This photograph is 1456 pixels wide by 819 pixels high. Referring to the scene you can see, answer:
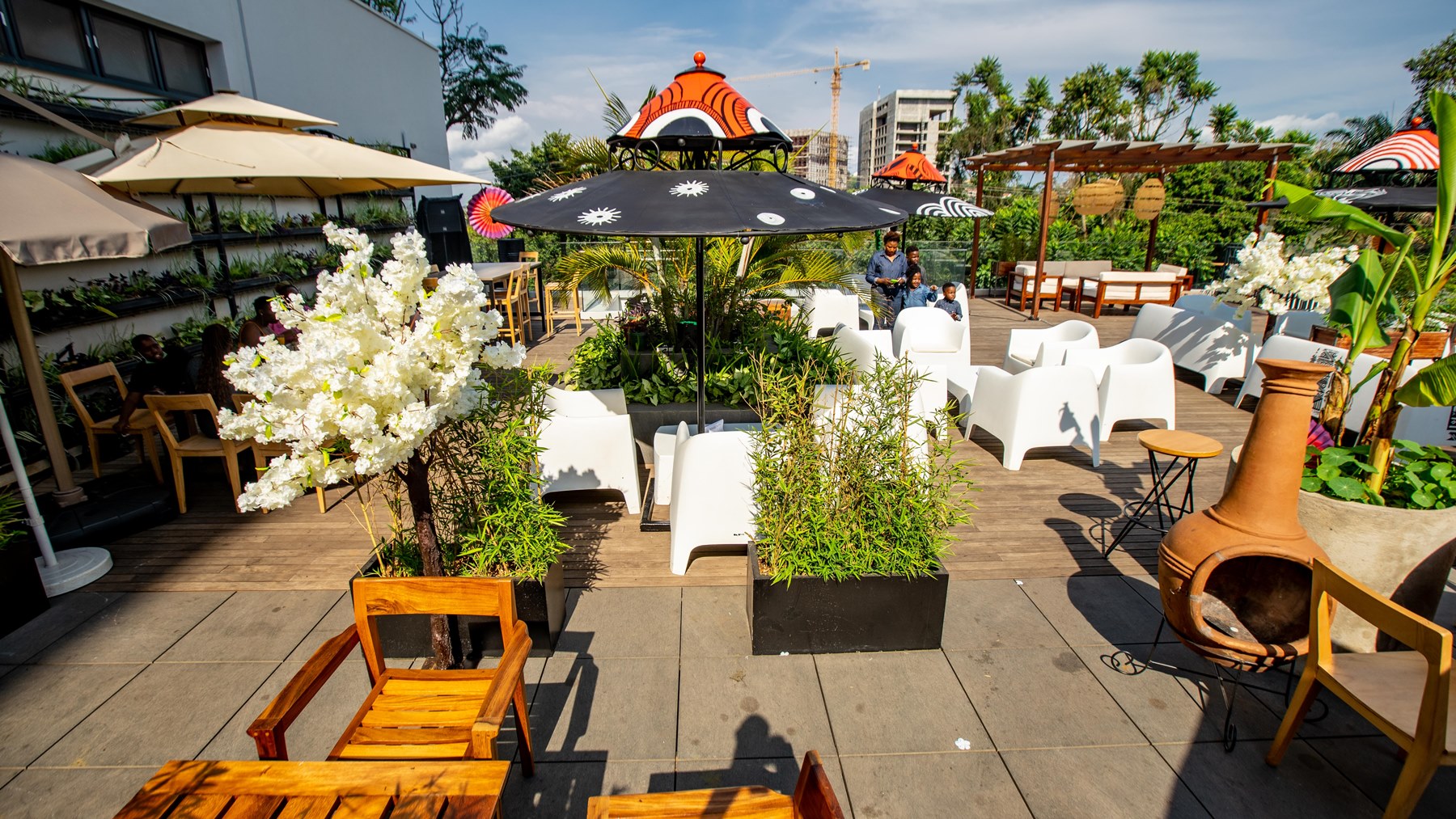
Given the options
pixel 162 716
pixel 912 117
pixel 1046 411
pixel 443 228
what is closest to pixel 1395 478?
pixel 1046 411

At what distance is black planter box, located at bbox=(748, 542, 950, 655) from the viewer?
300 centimetres

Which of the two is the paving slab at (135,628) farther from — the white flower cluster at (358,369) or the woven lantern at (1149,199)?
the woven lantern at (1149,199)

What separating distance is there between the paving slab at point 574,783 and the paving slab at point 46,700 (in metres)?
1.97

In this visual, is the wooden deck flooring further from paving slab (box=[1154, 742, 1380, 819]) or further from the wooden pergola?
the wooden pergola

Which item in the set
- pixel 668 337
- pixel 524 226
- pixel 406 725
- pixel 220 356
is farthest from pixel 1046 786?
pixel 220 356

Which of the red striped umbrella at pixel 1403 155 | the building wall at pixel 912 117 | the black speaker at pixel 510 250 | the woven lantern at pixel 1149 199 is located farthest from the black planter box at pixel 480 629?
the building wall at pixel 912 117

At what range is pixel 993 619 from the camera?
340 centimetres

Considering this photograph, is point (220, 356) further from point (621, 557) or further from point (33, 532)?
point (621, 557)

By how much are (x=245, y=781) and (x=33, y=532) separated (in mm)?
3405

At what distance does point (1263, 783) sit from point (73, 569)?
6054 millimetres

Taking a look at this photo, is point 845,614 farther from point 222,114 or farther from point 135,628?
point 222,114

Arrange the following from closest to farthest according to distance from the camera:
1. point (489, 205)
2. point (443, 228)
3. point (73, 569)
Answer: point (73, 569), point (443, 228), point (489, 205)

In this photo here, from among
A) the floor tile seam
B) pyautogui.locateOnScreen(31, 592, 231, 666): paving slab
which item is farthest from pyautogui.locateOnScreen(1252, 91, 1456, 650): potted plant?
pyautogui.locateOnScreen(31, 592, 231, 666): paving slab

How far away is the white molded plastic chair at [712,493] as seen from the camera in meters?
3.59
